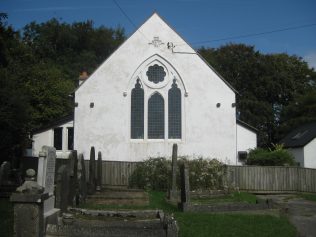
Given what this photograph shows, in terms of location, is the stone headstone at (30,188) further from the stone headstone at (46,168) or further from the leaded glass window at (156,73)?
the leaded glass window at (156,73)

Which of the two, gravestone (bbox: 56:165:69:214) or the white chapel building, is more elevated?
the white chapel building

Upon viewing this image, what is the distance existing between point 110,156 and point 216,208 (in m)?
13.5

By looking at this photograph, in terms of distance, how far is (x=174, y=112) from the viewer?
28.4 m

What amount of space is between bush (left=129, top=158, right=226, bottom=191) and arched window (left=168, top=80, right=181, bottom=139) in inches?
151

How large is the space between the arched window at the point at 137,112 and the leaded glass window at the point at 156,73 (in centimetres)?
93

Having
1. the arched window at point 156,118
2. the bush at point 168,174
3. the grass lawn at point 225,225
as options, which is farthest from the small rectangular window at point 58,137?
the grass lawn at point 225,225

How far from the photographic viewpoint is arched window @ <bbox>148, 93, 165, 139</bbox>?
2822cm

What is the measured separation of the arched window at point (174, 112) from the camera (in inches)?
1108

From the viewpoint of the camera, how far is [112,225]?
34.4 feet

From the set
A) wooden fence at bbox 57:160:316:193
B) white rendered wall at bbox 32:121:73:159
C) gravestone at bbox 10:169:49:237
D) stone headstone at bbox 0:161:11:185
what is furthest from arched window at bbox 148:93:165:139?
gravestone at bbox 10:169:49:237

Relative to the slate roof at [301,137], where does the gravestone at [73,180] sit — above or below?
below

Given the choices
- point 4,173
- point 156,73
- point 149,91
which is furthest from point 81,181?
point 156,73

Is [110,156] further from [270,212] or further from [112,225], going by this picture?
[112,225]

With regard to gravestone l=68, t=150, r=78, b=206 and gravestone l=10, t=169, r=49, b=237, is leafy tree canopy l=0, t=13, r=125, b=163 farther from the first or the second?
gravestone l=10, t=169, r=49, b=237
